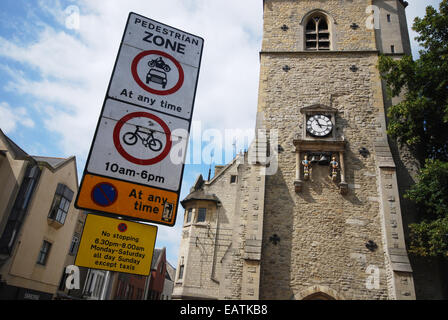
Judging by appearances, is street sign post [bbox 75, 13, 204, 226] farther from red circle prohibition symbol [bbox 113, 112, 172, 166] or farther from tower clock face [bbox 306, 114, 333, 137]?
tower clock face [bbox 306, 114, 333, 137]

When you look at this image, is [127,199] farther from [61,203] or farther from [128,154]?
[61,203]

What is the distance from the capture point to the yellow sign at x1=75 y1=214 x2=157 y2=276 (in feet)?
8.11

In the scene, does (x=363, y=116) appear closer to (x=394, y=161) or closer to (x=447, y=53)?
(x=394, y=161)


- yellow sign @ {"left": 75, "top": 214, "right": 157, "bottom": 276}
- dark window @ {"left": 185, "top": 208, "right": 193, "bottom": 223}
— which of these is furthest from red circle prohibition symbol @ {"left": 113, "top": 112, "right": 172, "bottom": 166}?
dark window @ {"left": 185, "top": 208, "right": 193, "bottom": 223}

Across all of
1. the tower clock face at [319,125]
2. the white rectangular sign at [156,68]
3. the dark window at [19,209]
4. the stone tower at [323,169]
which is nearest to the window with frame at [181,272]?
the stone tower at [323,169]

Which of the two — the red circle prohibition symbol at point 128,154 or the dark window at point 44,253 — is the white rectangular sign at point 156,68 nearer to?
the red circle prohibition symbol at point 128,154

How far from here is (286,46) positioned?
57.5 ft

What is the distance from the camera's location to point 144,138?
111 inches

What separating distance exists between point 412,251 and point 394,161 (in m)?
3.88

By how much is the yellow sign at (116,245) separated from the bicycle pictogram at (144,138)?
0.63 m

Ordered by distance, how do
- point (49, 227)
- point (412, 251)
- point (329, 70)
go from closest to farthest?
point (412, 251) → point (329, 70) → point (49, 227)

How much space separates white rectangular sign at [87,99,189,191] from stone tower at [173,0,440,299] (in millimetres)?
9944

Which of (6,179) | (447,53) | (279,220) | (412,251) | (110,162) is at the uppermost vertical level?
(447,53)
